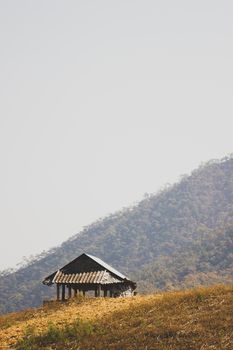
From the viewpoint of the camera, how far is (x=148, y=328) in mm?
16375

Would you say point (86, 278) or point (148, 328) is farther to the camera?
point (86, 278)

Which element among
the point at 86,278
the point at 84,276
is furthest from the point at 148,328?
the point at 84,276

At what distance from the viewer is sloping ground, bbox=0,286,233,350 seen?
1444 cm

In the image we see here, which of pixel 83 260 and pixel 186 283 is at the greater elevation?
pixel 83 260

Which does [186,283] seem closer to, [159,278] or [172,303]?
[159,278]

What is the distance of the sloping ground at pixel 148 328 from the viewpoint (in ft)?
47.4

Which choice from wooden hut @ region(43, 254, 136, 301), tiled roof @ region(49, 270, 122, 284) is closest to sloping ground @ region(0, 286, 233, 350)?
tiled roof @ region(49, 270, 122, 284)

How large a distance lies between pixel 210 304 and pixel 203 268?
381ft

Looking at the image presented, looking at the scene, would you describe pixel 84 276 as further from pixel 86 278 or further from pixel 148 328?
pixel 148 328

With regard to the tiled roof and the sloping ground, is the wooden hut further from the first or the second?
the sloping ground

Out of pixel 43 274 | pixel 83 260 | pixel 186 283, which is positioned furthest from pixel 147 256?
pixel 83 260

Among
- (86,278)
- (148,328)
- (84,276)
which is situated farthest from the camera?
(84,276)

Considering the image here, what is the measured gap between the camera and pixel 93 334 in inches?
663

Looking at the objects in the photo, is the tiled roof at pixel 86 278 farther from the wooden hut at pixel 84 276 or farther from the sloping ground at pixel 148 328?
the sloping ground at pixel 148 328
